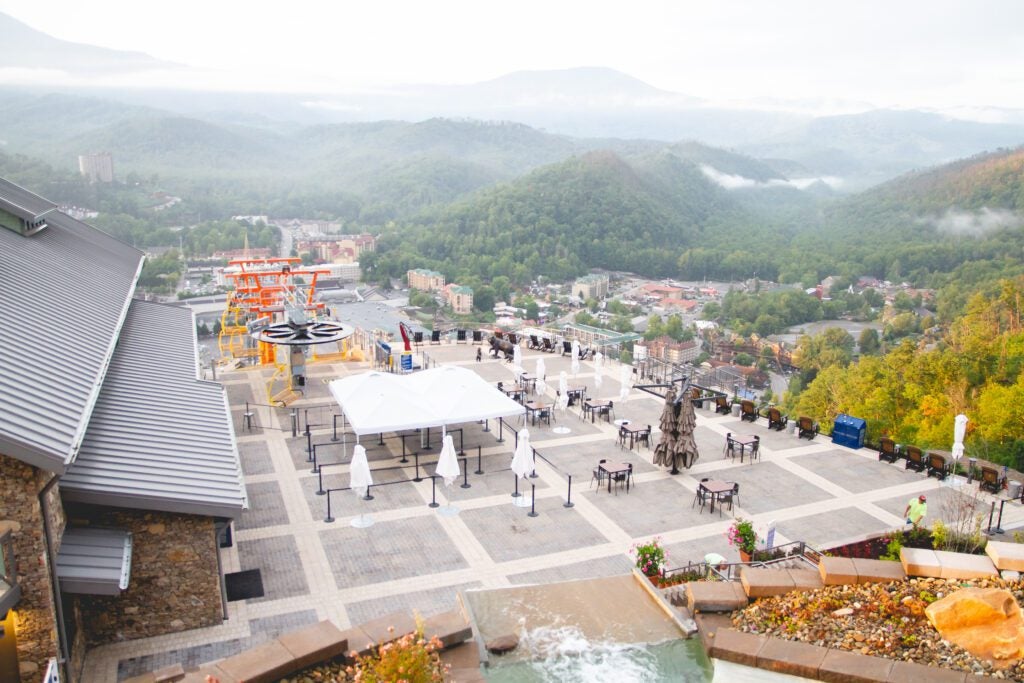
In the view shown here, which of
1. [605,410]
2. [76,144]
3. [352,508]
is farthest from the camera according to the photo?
[76,144]

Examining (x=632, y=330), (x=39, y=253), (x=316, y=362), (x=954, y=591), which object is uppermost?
(x=39, y=253)

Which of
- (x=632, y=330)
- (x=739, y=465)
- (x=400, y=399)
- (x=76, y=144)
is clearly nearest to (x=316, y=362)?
(x=400, y=399)

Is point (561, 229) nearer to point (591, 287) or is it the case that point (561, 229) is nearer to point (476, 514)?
point (591, 287)

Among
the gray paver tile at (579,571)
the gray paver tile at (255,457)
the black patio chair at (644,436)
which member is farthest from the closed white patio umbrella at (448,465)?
the black patio chair at (644,436)

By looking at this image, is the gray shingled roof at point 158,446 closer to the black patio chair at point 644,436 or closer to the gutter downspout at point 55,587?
the gutter downspout at point 55,587

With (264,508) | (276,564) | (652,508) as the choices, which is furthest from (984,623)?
(264,508)

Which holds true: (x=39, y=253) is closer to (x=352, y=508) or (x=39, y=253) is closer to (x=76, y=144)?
(x=352, y=508)

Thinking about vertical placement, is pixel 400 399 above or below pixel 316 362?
above
